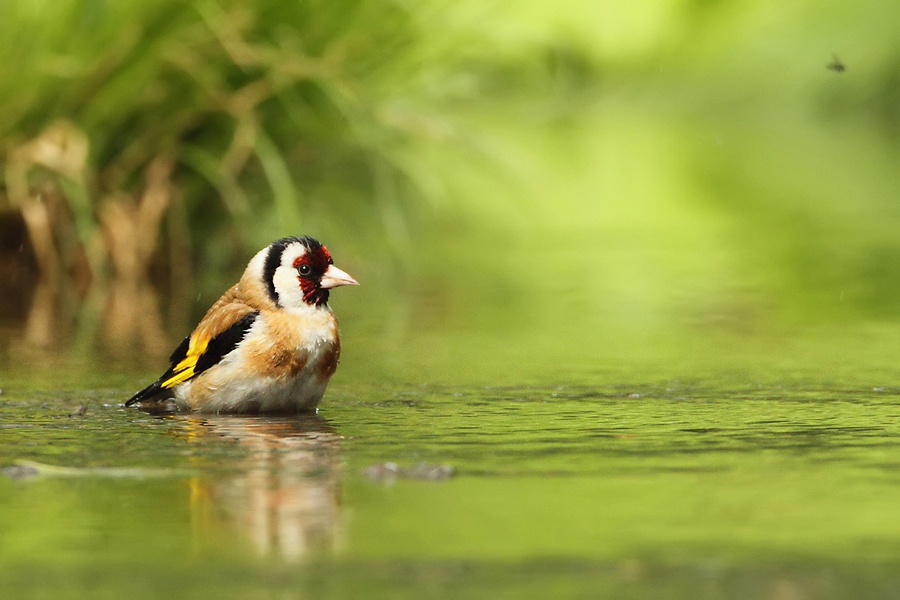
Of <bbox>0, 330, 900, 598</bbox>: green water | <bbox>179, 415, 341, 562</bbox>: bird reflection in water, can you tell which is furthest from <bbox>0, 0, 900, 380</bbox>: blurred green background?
<bbox>179, 415, 341, 562</bbox>: bird reflection in water

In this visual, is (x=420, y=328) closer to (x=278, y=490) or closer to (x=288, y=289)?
(x=288, y=289)

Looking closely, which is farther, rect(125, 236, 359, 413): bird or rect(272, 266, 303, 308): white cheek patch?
rect(272, 266, 303, 308): white cheek patch

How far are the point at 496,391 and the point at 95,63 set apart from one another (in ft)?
10.6

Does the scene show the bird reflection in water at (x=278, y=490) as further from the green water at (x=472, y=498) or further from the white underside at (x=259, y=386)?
the white underside at (x=259, y=386)

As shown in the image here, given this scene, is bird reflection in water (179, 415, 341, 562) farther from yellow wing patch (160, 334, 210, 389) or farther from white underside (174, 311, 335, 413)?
yellow wing patch (160, 334, 210, 389)

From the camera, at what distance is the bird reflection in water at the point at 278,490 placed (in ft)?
11.1

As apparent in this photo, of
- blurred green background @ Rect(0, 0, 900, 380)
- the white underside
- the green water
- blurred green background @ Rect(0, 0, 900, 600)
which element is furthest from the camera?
blurred green background @ Rect(0, 0, 900, 380)

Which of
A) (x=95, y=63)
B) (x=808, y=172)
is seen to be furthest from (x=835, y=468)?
(x=808, y=172)

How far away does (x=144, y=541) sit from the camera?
3365 millimetres

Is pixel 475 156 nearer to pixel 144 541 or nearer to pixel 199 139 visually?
pixel 199 139

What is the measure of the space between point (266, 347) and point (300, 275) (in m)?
0.33

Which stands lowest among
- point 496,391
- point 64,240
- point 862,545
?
point 862,545

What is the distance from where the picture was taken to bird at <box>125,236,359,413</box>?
5309 millimetres

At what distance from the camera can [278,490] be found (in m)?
3.87
